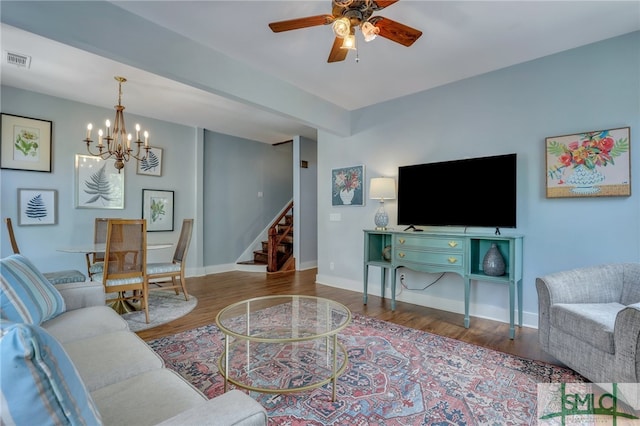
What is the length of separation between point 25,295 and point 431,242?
10.3 feet

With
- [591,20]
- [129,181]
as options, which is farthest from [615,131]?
[129,181]

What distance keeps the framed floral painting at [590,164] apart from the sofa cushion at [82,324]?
3633mm

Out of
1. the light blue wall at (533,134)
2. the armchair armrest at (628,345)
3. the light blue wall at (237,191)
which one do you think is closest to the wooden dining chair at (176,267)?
the light blue wall at (237,191)

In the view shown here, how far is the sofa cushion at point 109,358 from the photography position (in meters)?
1.24

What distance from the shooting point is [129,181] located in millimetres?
4617

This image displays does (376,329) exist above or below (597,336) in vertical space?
below

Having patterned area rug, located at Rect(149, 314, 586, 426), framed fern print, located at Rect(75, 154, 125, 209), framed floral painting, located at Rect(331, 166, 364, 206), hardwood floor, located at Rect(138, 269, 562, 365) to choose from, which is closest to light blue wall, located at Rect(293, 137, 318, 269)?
hardwood floor, located at Rect(138, 269, 562, 365)

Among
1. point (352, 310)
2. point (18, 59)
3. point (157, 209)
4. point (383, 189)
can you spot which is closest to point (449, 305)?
point (352, 310)

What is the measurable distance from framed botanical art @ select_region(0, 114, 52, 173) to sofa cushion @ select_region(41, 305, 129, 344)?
3011 millimetres

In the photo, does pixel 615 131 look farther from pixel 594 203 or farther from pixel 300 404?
pixel 300 404

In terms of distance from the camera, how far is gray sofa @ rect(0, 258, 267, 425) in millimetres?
649

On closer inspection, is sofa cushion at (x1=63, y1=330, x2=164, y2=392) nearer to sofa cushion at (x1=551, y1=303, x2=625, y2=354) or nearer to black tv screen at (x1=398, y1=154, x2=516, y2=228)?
sofa cushion at (x1=551, y1=303, x2=625, y2=354)

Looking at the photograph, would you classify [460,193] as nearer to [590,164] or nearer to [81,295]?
[590,164]

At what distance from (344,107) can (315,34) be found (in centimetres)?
179
